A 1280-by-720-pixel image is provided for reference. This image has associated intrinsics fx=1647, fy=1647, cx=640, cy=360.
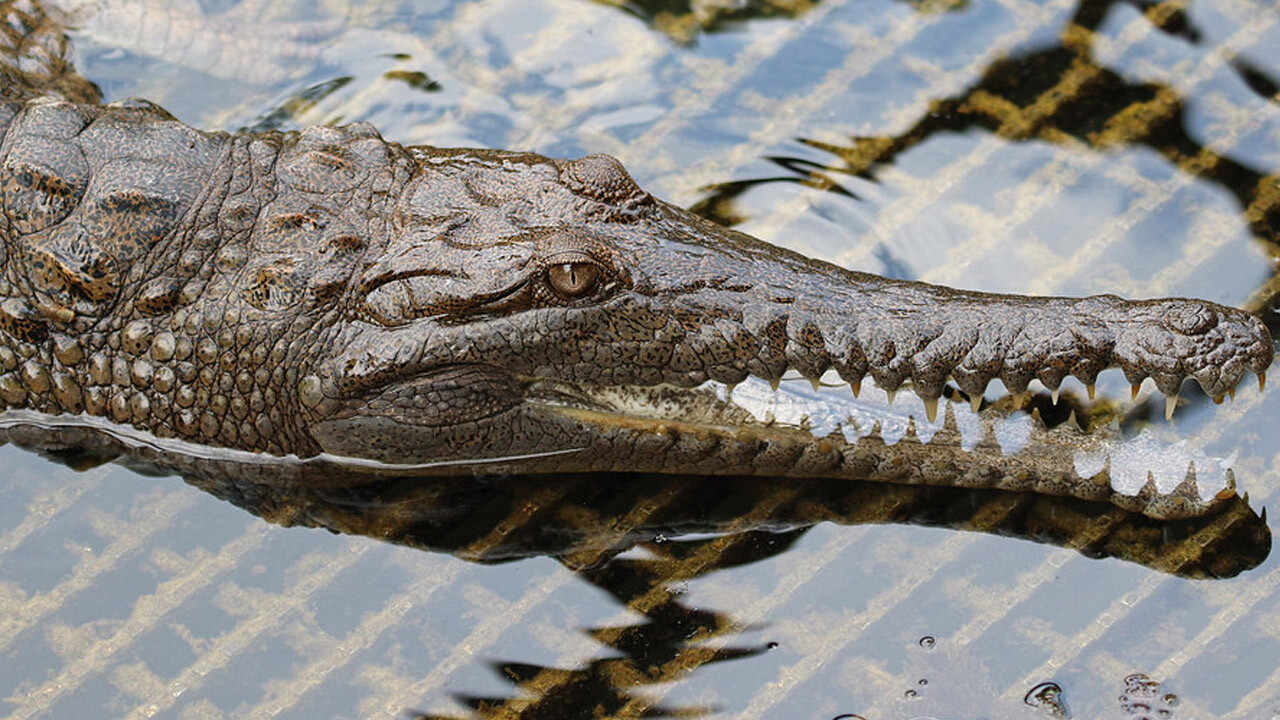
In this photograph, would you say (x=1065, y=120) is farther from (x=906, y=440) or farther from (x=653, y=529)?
(x=653, y=529)

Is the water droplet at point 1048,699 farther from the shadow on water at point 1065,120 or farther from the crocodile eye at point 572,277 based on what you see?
the shadow on water at point 1065,120

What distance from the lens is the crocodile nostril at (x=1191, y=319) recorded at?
14.2 feet

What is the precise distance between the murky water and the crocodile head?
7.1 inches

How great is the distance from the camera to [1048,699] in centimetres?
433

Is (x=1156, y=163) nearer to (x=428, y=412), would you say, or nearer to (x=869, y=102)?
(x=869, y=102)

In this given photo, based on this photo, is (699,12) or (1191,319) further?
(699,12)

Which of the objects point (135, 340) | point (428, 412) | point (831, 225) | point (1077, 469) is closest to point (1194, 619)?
point (1077, 469)

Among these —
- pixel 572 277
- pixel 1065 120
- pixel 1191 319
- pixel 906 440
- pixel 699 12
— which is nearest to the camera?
pixel 1191 319

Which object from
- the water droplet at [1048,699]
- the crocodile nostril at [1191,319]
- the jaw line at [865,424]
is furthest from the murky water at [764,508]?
the crocodile nostril at [1191,319]

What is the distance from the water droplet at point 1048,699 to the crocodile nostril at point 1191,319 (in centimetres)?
100

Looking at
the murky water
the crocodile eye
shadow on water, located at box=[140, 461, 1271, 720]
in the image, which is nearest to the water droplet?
the murky water

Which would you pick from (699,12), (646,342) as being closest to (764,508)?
(646,342)

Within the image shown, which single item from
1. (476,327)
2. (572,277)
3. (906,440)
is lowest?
(906,440)

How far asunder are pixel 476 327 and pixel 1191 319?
1941mm
